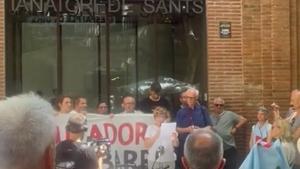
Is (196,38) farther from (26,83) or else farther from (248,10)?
(26,83)

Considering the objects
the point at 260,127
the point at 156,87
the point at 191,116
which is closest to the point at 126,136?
the point at 191,116

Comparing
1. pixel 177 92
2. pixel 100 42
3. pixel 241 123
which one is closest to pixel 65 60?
pixel 100 42

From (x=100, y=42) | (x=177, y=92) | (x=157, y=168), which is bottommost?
(x=157, y=168)

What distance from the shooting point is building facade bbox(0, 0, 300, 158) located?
40.5 ft

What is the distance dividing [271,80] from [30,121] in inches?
411

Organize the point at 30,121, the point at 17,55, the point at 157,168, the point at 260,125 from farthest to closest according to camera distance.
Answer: the point at 17,55
the point at 260,125
the point at 157,168
the point at 30,121

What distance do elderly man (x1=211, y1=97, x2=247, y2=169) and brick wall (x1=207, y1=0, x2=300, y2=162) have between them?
680 millimetres

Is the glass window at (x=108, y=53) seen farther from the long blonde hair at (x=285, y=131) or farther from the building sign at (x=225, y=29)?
the long blonde hair at (x=285, y=131)

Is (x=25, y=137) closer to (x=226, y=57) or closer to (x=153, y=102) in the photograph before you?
(x=153, y=102)

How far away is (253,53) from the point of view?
12461 mm

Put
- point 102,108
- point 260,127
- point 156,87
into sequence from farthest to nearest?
point 156,87 → point 102,108 → point 260,127

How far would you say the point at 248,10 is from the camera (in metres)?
12.5

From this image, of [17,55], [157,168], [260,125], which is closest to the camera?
[157,168]

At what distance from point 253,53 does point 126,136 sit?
3.31m
